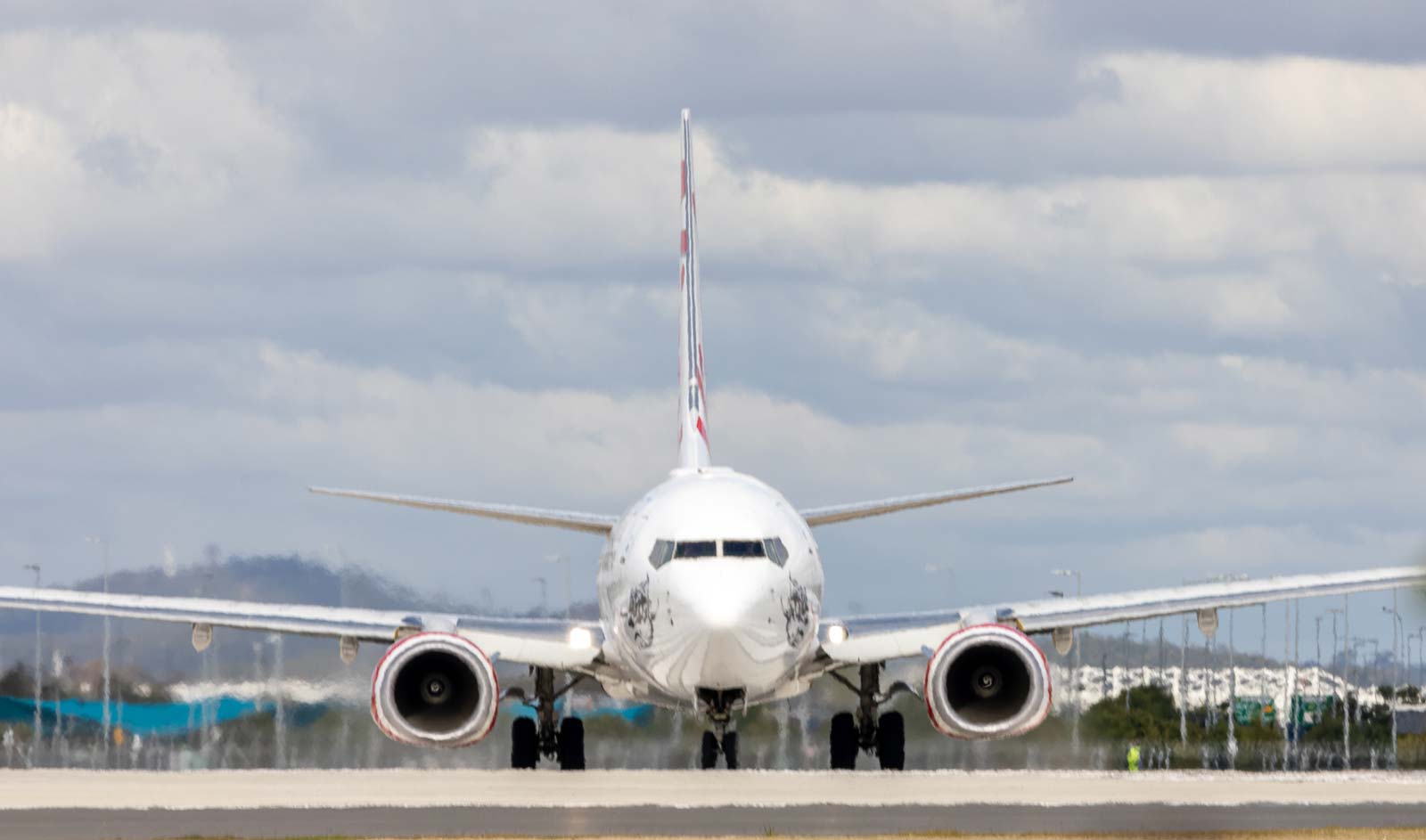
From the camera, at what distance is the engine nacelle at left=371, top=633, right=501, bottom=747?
44375 millimetres

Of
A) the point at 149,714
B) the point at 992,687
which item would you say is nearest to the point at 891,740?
the point at 992,687

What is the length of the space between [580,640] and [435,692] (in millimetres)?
2726

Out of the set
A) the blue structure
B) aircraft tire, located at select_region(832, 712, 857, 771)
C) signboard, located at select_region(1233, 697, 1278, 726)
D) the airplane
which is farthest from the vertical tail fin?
signboard, located at select_region(1233, 697, 1278, 726)

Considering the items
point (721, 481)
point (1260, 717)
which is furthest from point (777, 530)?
point (1260, 717)

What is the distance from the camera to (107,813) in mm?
34156

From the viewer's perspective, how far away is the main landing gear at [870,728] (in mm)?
48500

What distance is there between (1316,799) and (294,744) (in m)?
26.5

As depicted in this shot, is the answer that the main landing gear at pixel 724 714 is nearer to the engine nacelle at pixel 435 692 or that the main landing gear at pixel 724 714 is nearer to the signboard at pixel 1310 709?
the engine nacelle at pixel 435 692

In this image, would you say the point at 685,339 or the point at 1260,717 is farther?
the point at 1260,717

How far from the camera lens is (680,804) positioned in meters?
35.3

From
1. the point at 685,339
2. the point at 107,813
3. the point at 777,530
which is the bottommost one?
the point at 107,813

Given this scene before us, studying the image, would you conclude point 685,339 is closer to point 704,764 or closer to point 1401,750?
point 704,764

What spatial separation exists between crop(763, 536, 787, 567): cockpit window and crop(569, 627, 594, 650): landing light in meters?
5.70

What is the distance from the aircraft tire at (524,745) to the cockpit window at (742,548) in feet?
28.0
